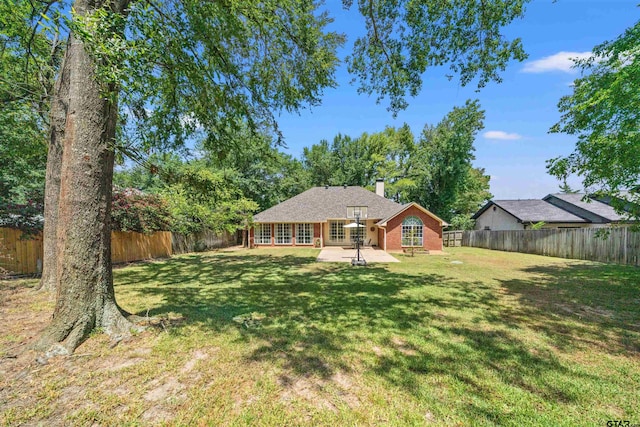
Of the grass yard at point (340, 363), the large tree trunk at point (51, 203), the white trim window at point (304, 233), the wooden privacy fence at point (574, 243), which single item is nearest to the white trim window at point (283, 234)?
the white trim window at point (304, 233)

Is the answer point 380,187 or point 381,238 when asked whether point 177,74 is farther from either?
point 380,187

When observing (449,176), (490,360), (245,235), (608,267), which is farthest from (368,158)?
(490,360)

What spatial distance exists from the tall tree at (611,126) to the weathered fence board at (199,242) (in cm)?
2023

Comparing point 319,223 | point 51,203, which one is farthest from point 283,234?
point 51,203

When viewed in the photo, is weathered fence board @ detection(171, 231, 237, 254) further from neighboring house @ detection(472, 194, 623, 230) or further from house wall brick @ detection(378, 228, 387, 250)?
neighboring house @ detection(472, 194, 623, 230)

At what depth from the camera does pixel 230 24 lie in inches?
225

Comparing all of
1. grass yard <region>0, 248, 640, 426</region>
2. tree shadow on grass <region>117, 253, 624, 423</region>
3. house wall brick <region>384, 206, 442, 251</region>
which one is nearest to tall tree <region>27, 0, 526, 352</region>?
grass yard <region>0, 248, 640, 426</region>

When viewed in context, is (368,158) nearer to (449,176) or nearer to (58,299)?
(449,176)

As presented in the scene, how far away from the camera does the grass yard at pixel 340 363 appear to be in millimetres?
2672

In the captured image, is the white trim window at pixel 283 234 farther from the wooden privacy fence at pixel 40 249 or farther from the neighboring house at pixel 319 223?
the wooden privacy fence at pixel 40 249

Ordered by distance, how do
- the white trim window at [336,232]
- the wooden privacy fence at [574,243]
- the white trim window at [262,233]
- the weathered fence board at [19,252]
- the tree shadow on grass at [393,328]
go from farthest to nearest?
the white trim window at [336,232]
the white trim window at [262,233]
the wooden privacy fence at [574,243]
the weathered fence board at [19,252]
the tree shadow on grass at [393,328]

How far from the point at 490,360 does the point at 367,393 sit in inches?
76.4

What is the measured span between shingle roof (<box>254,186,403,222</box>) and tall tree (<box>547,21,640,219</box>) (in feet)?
41.2

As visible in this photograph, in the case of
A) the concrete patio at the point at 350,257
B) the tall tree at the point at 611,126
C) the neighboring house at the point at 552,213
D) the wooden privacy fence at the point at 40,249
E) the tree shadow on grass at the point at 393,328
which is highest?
the tall tree at the point at 611,126
